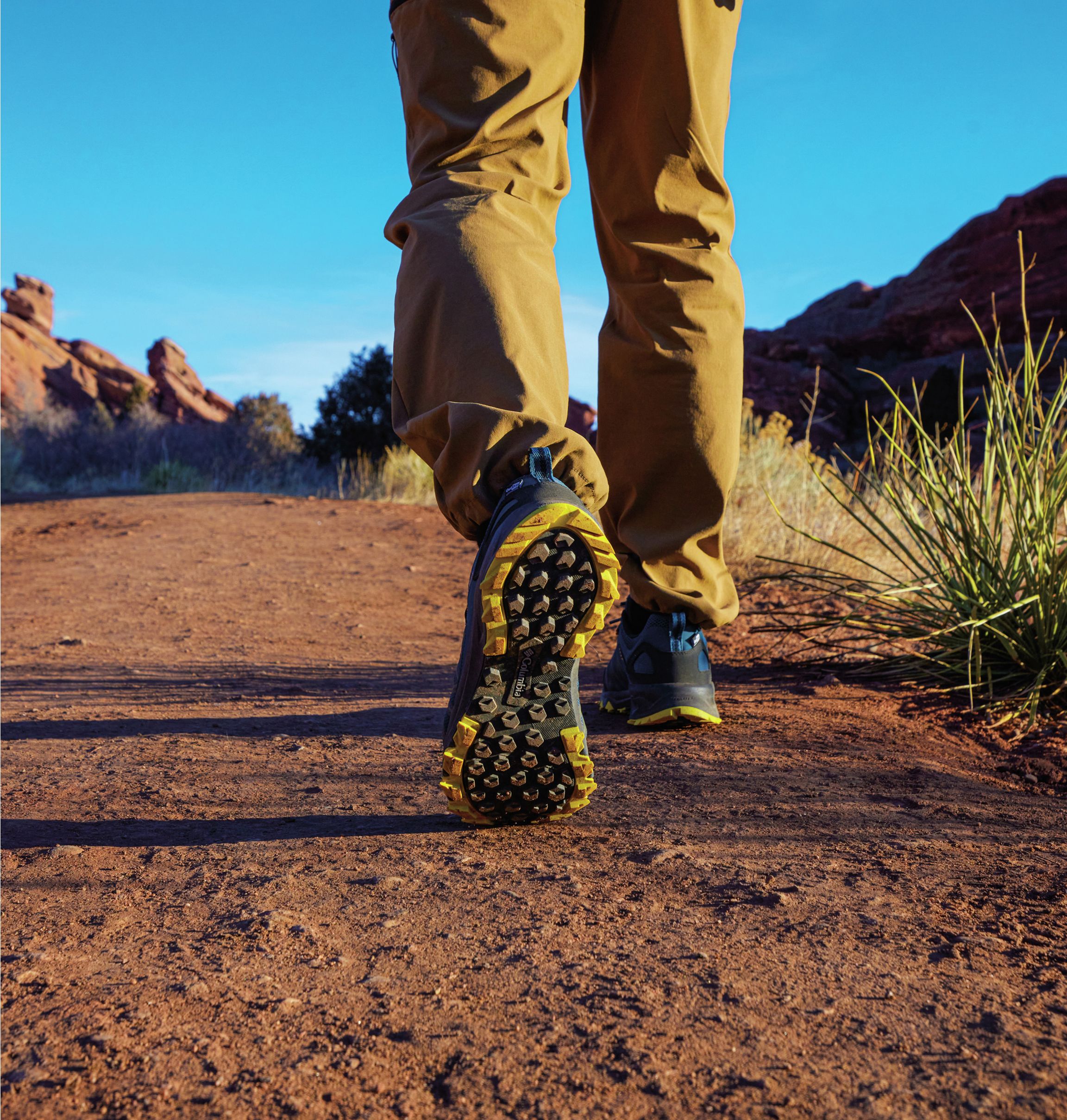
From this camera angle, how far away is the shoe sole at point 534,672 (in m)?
1.09

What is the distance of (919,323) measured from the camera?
967 inches

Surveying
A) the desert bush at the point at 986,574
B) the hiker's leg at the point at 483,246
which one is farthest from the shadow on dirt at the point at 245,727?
the desert bush at the point at 986,574

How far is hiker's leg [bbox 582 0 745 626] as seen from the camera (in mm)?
1638

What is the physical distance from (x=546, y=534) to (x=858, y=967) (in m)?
0.52

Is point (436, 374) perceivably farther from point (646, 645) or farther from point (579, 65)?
point (646, 645)

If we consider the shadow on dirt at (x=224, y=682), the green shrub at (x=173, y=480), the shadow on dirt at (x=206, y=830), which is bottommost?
the shadow on dirt at (x=206, y=830)

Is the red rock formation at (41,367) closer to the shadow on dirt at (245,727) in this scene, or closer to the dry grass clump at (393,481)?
the dry grass clump at (393,481)

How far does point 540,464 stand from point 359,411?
439 inches

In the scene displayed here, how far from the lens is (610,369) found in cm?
184

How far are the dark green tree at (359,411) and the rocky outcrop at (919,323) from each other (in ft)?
33.0

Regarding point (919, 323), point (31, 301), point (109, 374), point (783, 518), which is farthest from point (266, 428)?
point (31, 301)

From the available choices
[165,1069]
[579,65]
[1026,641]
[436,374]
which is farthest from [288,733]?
[1026,641]

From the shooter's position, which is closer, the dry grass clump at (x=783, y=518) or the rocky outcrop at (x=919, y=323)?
the dry grass clump at (x=783, y=518)

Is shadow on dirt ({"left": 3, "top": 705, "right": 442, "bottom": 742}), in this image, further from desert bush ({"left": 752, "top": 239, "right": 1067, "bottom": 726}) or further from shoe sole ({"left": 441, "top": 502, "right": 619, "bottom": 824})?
desert bush ({"left": 752, "top": 239, "right": 1067, "bottom": 726})
